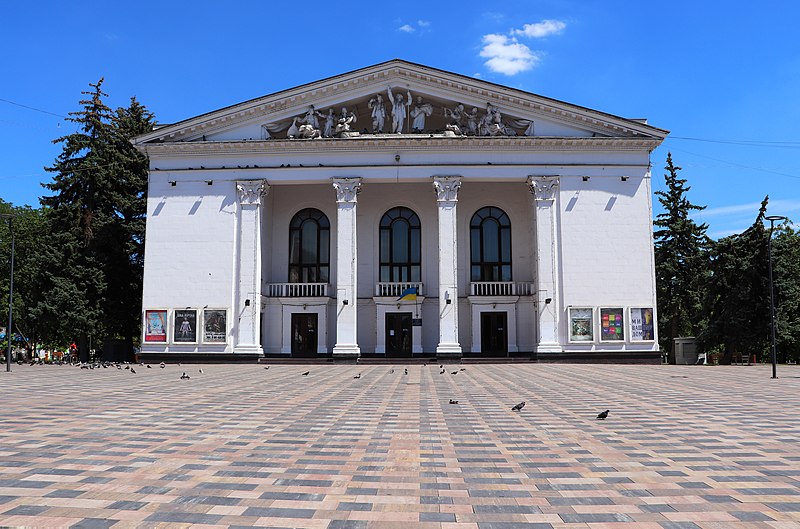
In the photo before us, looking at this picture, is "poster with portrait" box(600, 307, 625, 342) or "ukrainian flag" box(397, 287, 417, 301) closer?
"poster with portrait" box(600, 307, 625, 342)

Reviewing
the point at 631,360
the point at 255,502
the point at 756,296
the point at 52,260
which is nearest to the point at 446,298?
the point at 631,360

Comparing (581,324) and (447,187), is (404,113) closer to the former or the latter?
A: (447,187)

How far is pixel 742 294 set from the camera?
3450cm

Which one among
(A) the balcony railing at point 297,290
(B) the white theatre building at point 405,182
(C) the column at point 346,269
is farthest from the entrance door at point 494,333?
(A) the balcony railing at point 297,290

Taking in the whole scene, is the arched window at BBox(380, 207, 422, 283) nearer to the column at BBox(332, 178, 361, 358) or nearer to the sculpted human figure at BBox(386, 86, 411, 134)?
the column at BBox(332, 178, 361, 358)

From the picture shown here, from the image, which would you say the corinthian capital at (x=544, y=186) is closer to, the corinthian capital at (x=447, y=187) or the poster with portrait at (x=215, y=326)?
the corinthian capital at (x=447, y=187)

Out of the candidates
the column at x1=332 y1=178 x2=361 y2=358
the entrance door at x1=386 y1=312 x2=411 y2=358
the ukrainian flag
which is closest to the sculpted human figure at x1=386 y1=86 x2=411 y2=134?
the column at x1=332 y1=178 x2=361 y2=358

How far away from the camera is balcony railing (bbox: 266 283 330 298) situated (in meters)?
37.0

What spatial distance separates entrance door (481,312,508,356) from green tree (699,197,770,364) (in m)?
10.9

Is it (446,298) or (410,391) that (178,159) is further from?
(410,391)

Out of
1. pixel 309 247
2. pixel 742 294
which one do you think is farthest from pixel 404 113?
pixel 742 294

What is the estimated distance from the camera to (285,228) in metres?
38.8

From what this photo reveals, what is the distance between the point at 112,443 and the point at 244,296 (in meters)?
26.2

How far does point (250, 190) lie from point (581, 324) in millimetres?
18934
